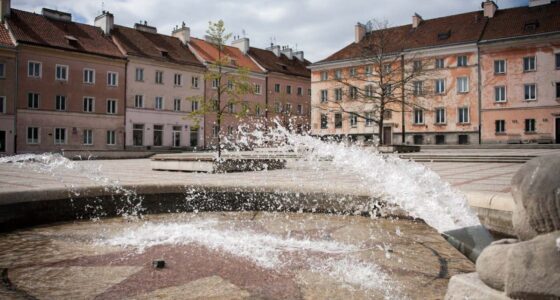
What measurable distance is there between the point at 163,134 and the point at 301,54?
1071 inches

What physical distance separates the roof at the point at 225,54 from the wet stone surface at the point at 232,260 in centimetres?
4359

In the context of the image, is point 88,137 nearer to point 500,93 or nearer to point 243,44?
point 243,44

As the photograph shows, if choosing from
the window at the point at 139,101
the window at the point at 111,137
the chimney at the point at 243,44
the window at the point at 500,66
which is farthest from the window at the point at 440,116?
the window at the point at 111,137

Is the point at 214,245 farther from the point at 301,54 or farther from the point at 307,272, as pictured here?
the point at 301,54

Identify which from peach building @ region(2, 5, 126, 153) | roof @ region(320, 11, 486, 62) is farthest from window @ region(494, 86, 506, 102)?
peach building @ region(2, 5, 126, 153)

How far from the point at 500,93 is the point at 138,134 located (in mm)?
35109

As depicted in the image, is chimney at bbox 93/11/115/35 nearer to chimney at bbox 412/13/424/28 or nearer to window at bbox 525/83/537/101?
chimney at bbox 412/13/424/28

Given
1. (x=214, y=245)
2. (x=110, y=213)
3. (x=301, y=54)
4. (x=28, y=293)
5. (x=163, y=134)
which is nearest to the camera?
(x=28, y=293)

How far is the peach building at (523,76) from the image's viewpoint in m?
36.8

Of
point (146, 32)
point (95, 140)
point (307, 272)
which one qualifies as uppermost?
point (146, 32)

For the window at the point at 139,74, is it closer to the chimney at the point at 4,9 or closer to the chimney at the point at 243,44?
the chimney at the point at 4,9

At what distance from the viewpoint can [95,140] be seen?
1556 inches

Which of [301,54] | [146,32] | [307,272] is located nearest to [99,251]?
[307,272]

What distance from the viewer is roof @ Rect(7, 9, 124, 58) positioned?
35781 millimetres
